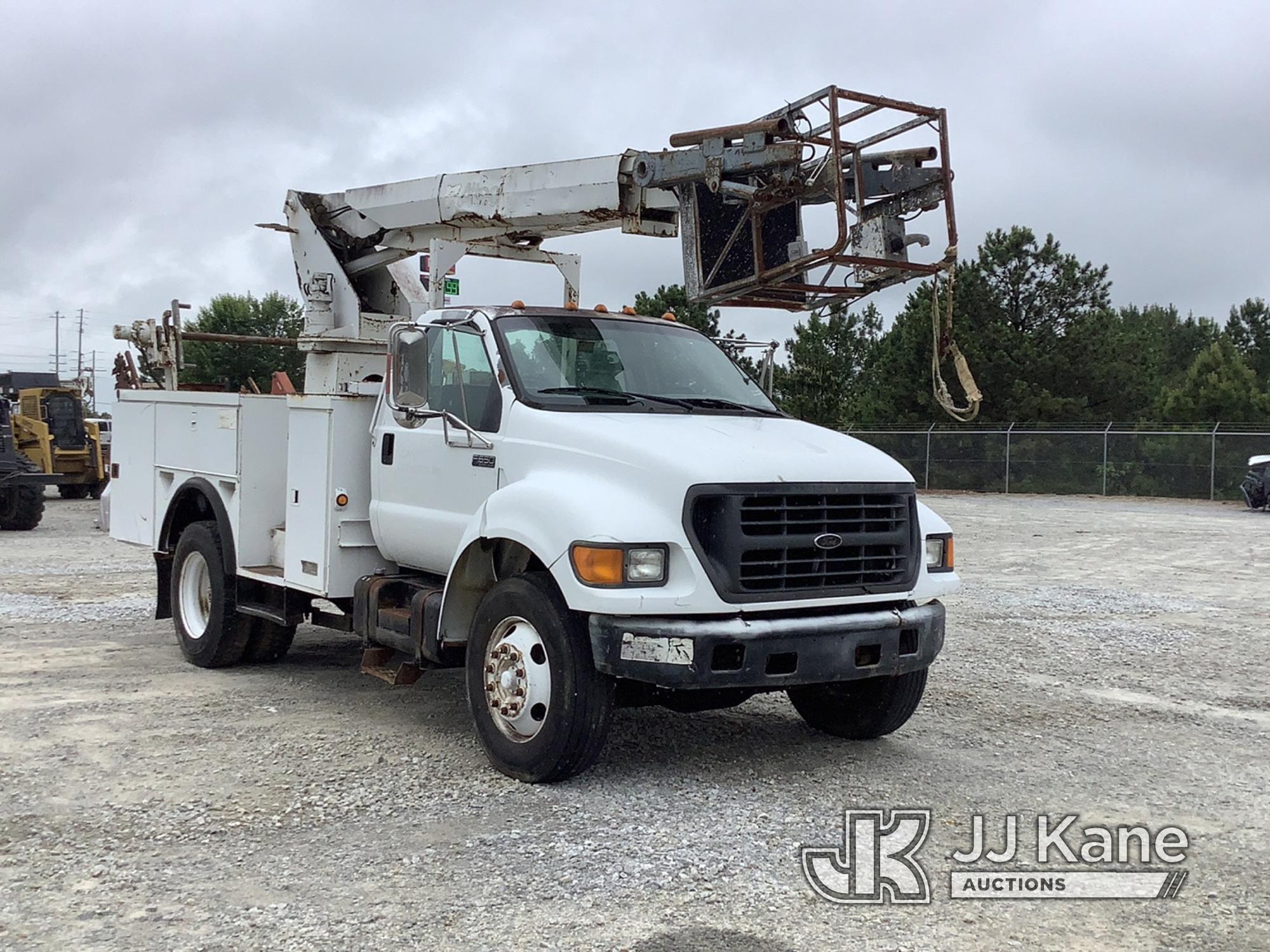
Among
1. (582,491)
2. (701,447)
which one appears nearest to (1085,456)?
(701,447)

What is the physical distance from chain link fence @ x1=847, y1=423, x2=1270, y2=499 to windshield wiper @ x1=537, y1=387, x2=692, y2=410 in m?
32.4

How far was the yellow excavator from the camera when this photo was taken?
2591 centimetres

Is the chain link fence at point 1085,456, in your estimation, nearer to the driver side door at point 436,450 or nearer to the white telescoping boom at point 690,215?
the white telescoping boom at point 690,215

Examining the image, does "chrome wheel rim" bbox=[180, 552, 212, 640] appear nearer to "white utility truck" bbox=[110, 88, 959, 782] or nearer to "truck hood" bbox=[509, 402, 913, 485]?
"white utility truck" bbox=[110, 88, 959, 782]

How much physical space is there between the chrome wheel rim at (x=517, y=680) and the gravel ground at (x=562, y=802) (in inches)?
11.5

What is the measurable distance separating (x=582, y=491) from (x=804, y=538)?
106cm

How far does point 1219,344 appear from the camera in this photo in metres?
45.2

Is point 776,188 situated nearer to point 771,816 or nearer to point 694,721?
point 694,721

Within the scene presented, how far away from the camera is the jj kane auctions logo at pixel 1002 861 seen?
4.89m

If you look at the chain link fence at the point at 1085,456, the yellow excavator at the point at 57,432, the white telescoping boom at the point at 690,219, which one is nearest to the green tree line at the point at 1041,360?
the chain link fence at the point at 1085,456

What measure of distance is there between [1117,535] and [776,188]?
16.9 meters

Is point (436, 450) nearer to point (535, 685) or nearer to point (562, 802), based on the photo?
point (535, 685)

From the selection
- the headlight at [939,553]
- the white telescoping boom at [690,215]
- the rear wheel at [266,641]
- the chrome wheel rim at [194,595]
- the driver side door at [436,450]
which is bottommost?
the rear wheel at [266,641]

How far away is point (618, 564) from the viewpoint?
18.7 ft
